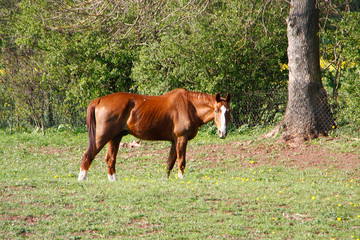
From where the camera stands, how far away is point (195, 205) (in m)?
7.89

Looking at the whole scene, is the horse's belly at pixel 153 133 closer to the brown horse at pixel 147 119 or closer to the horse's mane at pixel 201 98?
the brown horse at pixel 147 119

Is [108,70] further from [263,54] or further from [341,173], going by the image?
[341,173]

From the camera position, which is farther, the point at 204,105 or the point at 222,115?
the point at 204,105

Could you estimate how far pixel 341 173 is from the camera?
37.0 feet

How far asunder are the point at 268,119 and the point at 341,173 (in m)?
5.97

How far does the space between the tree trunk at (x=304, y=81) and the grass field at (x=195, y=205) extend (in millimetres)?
1911

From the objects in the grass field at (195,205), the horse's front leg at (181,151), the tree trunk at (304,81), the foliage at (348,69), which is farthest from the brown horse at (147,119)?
the foliage at (348,69)

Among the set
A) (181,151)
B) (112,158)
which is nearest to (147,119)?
(181,151)

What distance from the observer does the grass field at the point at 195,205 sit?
677 cm

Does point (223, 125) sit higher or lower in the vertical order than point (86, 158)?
higher

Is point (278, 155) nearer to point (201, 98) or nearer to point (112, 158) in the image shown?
point (201, 98)

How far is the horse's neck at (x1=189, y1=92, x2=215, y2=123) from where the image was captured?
10469 mm

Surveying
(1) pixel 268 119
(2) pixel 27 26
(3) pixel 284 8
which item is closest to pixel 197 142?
(1) pixel 268 119

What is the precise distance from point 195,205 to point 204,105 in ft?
10.3
